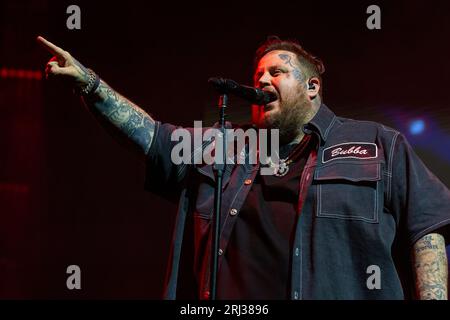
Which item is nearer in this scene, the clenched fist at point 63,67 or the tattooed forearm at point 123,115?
the clenched fist at point 63,67

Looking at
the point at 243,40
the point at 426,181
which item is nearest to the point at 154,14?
the point at 243,40

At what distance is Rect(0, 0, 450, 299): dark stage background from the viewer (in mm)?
3344

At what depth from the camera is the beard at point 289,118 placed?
273cm

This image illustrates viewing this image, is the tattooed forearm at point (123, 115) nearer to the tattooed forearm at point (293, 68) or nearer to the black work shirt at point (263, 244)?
the black work shirt at point (263, 244)

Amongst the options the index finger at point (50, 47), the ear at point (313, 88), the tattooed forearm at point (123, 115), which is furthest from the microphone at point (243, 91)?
the index finger at point (50, 47)

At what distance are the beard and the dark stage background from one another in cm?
56

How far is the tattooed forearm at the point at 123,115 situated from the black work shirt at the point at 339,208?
5 cm

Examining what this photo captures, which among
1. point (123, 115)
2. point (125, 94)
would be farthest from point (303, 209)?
point (125, 94)

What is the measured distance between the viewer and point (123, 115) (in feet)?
8.40

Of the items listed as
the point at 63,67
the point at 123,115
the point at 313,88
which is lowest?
the point at 123,115

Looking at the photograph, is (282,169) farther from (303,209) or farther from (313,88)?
(313,88)

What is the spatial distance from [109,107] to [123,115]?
6 centimetres

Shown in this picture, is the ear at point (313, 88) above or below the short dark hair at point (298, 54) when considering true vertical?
below

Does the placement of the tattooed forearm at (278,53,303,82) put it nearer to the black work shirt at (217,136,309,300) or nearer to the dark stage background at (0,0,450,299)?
the black work shirt at (217,136,309,300)
